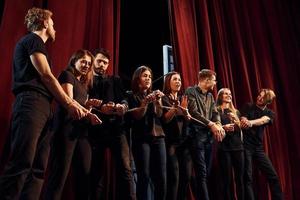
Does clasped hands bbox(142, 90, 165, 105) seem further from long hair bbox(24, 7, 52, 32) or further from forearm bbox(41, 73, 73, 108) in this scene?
long hair bbox(24, 7, 52, 32)

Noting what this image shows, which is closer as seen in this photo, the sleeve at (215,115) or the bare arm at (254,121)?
the sleeve at (215,115)

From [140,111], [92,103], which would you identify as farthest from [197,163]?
[92,103]

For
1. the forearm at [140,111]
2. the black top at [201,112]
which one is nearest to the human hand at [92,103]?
the forearm at [140,111]

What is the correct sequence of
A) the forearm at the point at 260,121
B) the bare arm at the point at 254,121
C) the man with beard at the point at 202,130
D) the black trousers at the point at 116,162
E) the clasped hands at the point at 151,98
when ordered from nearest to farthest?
the black trousers at the point at 116,162, the clasped hands at the point at 151,98, the man with beard at the point at 202,130, the bare arm at the point at 254,121, the forearm at the point at 260,121

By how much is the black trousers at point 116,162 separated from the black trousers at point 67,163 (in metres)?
0.20

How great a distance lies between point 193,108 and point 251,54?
1.88m

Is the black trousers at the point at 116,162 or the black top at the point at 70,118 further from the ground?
the black top at the point at 70,118

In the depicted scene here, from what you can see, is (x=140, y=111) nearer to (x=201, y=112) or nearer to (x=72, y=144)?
(x=72, y=144)

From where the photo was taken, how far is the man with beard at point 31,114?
1723 mm

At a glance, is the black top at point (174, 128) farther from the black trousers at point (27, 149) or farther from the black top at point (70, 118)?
the black trousers at point (27, 149)

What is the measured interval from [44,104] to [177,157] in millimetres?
1321

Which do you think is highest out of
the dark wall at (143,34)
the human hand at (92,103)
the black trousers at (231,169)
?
the dark wall at (143,34)

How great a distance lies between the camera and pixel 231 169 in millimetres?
3113

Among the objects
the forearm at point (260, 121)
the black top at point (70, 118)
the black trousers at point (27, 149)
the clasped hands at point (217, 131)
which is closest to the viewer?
the black trousers at point (27, 149)
